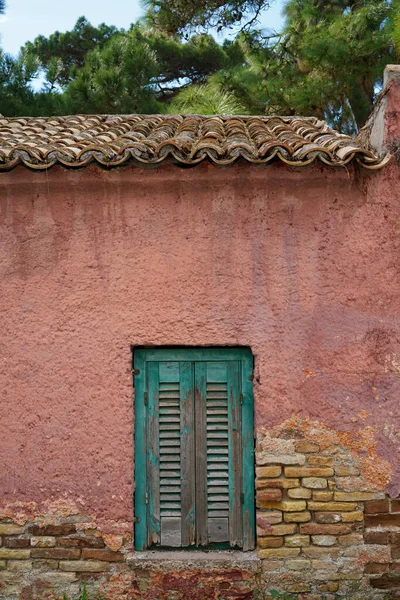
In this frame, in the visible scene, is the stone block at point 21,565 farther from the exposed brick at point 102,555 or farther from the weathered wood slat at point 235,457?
the weathered wood slat at point 235,457

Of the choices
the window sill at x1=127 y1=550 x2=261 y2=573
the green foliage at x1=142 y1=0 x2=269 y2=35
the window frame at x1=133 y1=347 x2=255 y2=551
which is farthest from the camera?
the green foliage at x1=142 y1=0 x2=269 y2=35

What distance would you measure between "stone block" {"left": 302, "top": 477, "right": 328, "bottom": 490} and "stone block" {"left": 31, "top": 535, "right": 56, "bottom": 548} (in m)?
1.85

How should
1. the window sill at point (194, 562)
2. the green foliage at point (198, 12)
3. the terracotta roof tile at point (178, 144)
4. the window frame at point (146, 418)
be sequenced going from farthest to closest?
the green foliage at point (198, 12) → the window frame at point (146, 418) → the window sill at point (194, 562) → the terracotta roof tile at point (178, 144)

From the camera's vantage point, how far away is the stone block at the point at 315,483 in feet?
14.9

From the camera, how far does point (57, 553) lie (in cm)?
457

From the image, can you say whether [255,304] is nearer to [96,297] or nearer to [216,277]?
[216,277]

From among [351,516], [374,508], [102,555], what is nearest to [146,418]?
[102,555]

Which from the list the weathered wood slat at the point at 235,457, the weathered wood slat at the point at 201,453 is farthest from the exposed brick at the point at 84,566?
the weathered wood slat at the point at 235,457

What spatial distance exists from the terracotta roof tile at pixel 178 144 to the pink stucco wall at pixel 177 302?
0.20 metres

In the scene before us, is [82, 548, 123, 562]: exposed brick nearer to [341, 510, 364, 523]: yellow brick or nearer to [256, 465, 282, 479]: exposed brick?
[256, 465, 282, 479]: exposed brick

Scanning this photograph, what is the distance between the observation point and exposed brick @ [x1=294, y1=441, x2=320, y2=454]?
4559mm

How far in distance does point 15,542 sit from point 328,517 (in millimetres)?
2255

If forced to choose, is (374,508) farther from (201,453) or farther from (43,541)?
(43,541)

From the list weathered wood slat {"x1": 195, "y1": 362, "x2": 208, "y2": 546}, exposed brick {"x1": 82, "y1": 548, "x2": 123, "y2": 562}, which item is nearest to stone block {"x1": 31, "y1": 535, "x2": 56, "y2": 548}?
exposed brick {"x1": 82, "y1": 548, "x2": 123, "y2": 562}
